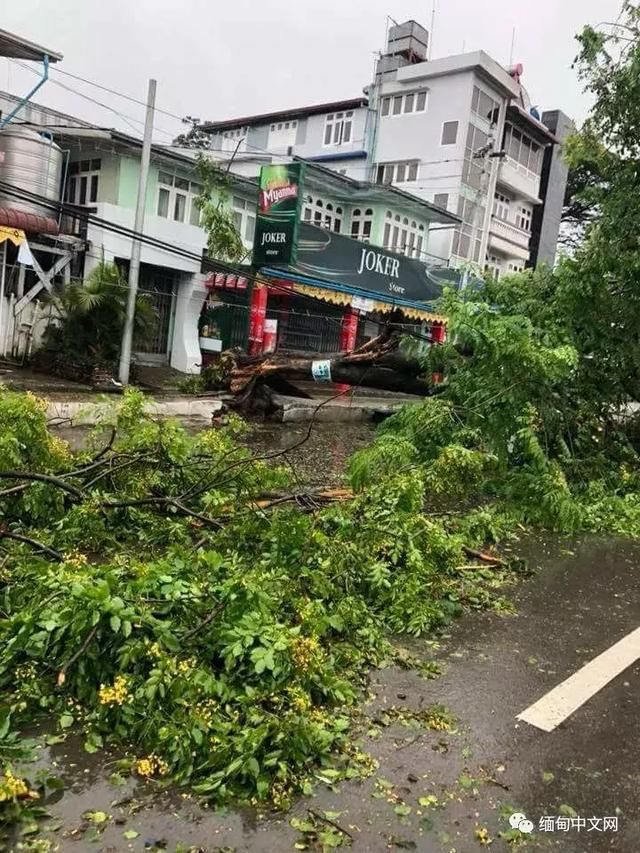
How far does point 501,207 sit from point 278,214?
1675 cm

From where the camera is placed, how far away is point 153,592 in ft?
12.2

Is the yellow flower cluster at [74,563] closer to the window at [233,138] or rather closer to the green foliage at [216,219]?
the green foliage at [216,219]

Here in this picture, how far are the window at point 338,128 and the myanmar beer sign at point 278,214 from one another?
474 inches

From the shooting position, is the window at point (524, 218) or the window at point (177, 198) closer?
the window at point (177, 198)

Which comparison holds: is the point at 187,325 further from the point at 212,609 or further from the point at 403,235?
the point at 212,609

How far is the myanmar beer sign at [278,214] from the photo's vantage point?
19.0m

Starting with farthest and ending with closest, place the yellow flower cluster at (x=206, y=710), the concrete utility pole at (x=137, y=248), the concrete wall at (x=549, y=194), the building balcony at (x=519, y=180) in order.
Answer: the concrete wall at (x=549, y=194) → the building balcony at (x=519, y=180) → the concrete utility pole at (x=137, y=248) → the yellow flower cluster at (x=206, y=710)

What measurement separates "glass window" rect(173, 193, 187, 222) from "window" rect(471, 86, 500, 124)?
13.7 metres

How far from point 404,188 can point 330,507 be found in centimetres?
2600

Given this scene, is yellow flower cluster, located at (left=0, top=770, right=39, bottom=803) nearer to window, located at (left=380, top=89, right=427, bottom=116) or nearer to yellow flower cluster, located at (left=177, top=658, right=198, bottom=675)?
yellow flower cluster, located at (left=177, top=658, right=198, bottom=675)

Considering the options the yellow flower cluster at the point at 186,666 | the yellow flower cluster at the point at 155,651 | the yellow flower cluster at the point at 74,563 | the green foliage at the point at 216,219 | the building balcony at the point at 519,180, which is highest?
the building balcony at the point at 519,180

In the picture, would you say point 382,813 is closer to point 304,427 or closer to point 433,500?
point 433,500

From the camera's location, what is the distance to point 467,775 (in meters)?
3.04

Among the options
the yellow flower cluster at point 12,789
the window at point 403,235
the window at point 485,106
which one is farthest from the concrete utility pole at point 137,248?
the window at point 485,106
